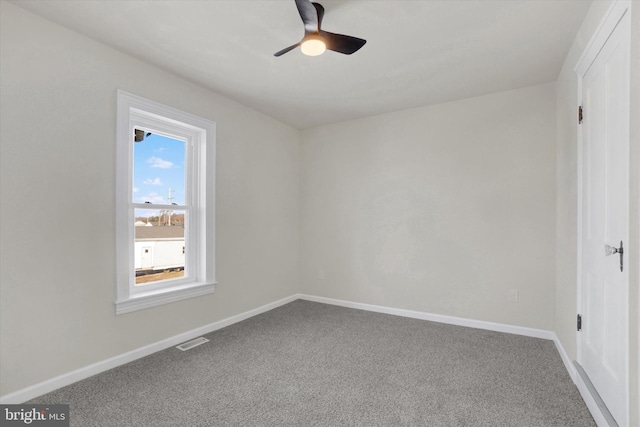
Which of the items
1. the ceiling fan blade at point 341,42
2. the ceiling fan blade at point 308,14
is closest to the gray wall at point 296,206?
the ceiling fan blade at point 341,42

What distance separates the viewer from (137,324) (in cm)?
278

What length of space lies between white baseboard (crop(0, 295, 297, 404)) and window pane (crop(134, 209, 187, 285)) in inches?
23.3

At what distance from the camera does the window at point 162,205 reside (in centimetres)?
269

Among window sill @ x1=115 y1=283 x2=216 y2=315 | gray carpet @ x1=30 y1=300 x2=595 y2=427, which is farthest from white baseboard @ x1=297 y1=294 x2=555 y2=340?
window sill @ x1=115 y1=283 x2=216 y2=315

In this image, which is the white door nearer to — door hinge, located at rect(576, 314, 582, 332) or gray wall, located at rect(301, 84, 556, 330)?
door hinge, located at rect(576, 314, 582, 332)

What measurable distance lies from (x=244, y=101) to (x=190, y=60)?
1.02 m

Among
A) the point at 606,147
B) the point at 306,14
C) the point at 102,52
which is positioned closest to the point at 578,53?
the point at 606,147

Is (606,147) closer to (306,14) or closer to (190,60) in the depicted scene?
(306,14)

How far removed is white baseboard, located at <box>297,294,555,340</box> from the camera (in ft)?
10.8

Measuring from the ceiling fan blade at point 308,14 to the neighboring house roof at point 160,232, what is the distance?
2283mm

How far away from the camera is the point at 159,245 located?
315 centimetres

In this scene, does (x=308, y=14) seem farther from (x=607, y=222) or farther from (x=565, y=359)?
(x=565, y=359)

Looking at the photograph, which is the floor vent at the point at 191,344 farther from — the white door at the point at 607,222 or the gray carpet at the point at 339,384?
the white door at the point at 607,222

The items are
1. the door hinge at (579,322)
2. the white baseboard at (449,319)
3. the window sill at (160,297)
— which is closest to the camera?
the door hinge at (579,322)
